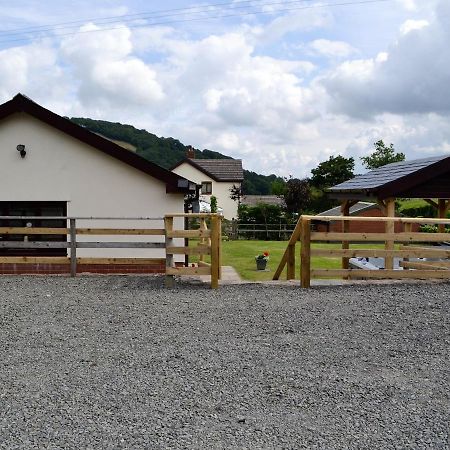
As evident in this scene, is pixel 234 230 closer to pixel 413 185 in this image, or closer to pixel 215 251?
pixel 413 185

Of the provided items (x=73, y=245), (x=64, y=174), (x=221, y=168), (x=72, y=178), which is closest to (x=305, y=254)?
(x=73, y=245)

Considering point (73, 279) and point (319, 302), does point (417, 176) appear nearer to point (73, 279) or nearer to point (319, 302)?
point (319, 302)

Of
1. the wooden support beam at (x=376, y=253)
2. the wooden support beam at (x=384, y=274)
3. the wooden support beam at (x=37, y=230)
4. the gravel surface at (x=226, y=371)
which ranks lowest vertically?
the gravel surface at (x=226, y=371)

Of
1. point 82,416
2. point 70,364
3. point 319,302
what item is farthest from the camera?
point 319,302

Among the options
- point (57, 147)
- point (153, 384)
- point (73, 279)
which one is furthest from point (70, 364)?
point (57, 147)

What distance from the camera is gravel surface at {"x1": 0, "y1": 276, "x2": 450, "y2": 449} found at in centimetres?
400

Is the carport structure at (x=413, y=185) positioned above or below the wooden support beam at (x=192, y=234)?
above

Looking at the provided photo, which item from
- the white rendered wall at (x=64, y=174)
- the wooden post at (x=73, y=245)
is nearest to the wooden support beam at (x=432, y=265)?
the white rendered wall at (x=64, y=174)

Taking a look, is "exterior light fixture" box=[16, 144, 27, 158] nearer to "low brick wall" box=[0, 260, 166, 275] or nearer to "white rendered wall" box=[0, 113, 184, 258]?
"white rendered wall" box=[0, 113, 184, 258]

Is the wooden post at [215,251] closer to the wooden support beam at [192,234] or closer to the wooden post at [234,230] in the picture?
the wooden support beam at [192,234]

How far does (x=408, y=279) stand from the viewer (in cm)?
1073

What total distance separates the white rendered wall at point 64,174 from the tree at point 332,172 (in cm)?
4270

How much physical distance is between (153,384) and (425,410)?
7.44ft

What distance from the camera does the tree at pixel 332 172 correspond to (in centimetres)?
5510
